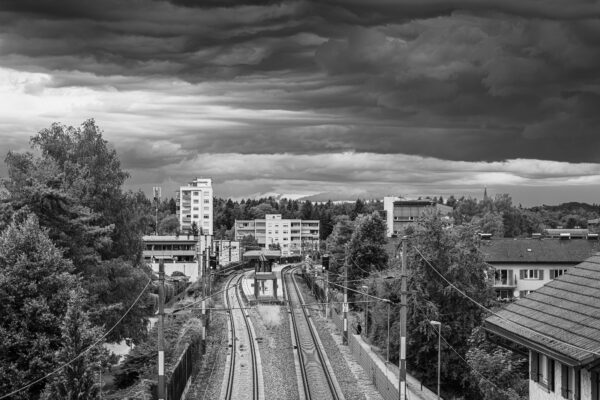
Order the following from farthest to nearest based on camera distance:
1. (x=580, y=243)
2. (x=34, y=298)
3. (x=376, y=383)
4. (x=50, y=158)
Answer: (x=580, y=243) < (x=50, y=158) < (x=376, y=383) < (x=34, y=298)

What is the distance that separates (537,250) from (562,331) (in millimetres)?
69152

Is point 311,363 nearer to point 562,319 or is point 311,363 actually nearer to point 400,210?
point 562,319

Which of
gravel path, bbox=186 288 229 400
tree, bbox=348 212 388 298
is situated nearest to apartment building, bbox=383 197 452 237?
tree, bbox=348 212 388 298

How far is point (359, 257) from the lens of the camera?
77500 mm

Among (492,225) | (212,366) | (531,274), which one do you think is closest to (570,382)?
(212,366)

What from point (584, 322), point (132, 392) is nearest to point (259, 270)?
point (132, 392)

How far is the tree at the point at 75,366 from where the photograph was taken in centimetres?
2461

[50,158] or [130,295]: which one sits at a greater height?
[50,158]

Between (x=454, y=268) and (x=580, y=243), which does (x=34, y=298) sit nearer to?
(x=454, y=268)

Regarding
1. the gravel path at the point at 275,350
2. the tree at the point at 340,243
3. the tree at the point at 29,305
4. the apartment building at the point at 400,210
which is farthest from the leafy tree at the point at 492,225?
the tree at the point at 29,305

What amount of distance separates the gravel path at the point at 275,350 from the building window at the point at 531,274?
26912mm

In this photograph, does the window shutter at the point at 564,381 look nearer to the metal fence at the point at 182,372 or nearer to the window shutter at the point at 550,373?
the window shutter at the point at 550,373

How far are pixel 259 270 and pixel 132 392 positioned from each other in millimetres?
61280

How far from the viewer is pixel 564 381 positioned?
16.7 m
